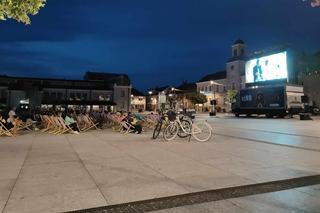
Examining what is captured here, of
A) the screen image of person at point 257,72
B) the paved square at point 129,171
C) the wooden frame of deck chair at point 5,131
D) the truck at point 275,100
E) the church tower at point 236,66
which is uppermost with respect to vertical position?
the church tower at point 236,66

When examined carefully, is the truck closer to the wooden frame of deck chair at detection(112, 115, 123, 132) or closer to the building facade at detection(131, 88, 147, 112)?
the wooden frame of deck chair at detection(112, 115, 123, 132)

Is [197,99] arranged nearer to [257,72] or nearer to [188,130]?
[257,72]

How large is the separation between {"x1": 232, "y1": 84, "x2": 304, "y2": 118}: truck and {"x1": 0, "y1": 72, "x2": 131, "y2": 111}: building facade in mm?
39474

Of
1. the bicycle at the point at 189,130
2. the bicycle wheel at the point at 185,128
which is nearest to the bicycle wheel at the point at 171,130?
the bicycle at the point at 189,130

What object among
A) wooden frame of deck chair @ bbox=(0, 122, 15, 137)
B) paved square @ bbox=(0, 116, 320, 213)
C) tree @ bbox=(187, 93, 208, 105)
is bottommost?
paved square @ bbox=(0, 116, 320, 213)

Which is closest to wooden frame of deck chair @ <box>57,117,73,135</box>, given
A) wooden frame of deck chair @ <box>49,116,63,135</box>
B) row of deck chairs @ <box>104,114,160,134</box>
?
wooden frame of deck chair @ <box>49,116,63,135</box>

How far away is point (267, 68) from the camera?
44.4 meters

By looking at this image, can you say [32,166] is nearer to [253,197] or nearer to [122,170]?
[122,170]

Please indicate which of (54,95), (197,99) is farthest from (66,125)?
(197,99)

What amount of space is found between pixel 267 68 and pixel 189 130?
35259 mm

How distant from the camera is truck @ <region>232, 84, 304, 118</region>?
34.9 m

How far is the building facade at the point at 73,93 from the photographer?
216 feet

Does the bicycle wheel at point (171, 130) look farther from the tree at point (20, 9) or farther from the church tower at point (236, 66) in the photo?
the church tower at point (236, 66)

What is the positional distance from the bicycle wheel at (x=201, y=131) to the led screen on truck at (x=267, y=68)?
32145 millimetres
